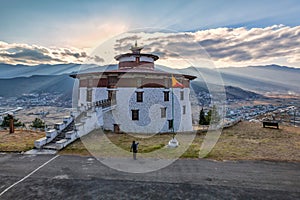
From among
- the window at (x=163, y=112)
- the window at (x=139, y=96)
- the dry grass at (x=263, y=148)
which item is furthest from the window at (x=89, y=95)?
the dry grass at (x=263, y=148)

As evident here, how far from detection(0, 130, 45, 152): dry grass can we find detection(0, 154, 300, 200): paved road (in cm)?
305

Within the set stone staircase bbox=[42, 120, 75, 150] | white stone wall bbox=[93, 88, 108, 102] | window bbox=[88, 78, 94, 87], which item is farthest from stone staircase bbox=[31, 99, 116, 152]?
window bbox=[88, 78, 94, 87]

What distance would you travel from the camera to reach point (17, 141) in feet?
62.3

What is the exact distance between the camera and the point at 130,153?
51.8ft

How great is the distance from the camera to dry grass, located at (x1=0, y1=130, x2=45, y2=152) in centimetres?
1647

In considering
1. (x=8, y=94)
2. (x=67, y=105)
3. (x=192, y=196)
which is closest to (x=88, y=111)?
(x=192, y=196)

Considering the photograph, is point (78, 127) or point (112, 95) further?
point (112, 95)

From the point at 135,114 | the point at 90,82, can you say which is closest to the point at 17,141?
the point at 90,82

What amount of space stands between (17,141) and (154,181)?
1483 cm

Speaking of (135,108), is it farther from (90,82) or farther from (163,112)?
(90,82)

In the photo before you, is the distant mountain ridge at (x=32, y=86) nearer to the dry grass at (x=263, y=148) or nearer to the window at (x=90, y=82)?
the window at (x=90, y=82)

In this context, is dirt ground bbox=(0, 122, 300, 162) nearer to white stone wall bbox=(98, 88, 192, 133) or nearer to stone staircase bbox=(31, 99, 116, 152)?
stone staircase bbox=(31, 99, 116, 152)

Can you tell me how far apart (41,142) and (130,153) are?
7140 mm

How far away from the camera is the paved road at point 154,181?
932 cm
